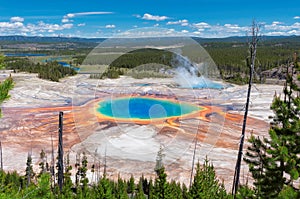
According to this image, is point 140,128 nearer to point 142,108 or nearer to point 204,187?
point 142,108

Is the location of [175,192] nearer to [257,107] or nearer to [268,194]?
[268,194]

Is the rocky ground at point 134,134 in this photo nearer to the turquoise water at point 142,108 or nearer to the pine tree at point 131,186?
the turquoise water at point 142,108

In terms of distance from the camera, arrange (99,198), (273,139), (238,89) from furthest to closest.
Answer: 1. (238,89)
2. (99,198)
3. (273,139)

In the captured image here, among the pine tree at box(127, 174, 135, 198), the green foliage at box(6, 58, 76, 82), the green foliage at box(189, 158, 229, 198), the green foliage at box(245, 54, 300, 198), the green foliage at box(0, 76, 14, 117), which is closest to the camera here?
the green foliage at box(0, 76, 14, 117)

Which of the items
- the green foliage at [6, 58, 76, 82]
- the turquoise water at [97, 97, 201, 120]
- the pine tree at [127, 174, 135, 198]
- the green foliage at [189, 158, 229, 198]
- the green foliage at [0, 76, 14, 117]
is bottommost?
the pine tree at [127, 174, 135, 198]

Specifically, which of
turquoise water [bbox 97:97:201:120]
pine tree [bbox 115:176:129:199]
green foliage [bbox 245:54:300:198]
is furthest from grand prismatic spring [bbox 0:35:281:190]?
green foliage [bbox 245:54:300:198]

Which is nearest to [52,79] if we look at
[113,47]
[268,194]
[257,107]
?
[257,107]

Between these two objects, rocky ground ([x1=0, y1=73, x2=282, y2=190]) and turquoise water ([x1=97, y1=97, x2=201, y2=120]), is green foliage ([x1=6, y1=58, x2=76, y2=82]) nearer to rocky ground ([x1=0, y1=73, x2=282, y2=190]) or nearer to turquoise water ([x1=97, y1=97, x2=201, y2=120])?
rocky ground ([x1=0, y1=73, x2=282, y2=190])
